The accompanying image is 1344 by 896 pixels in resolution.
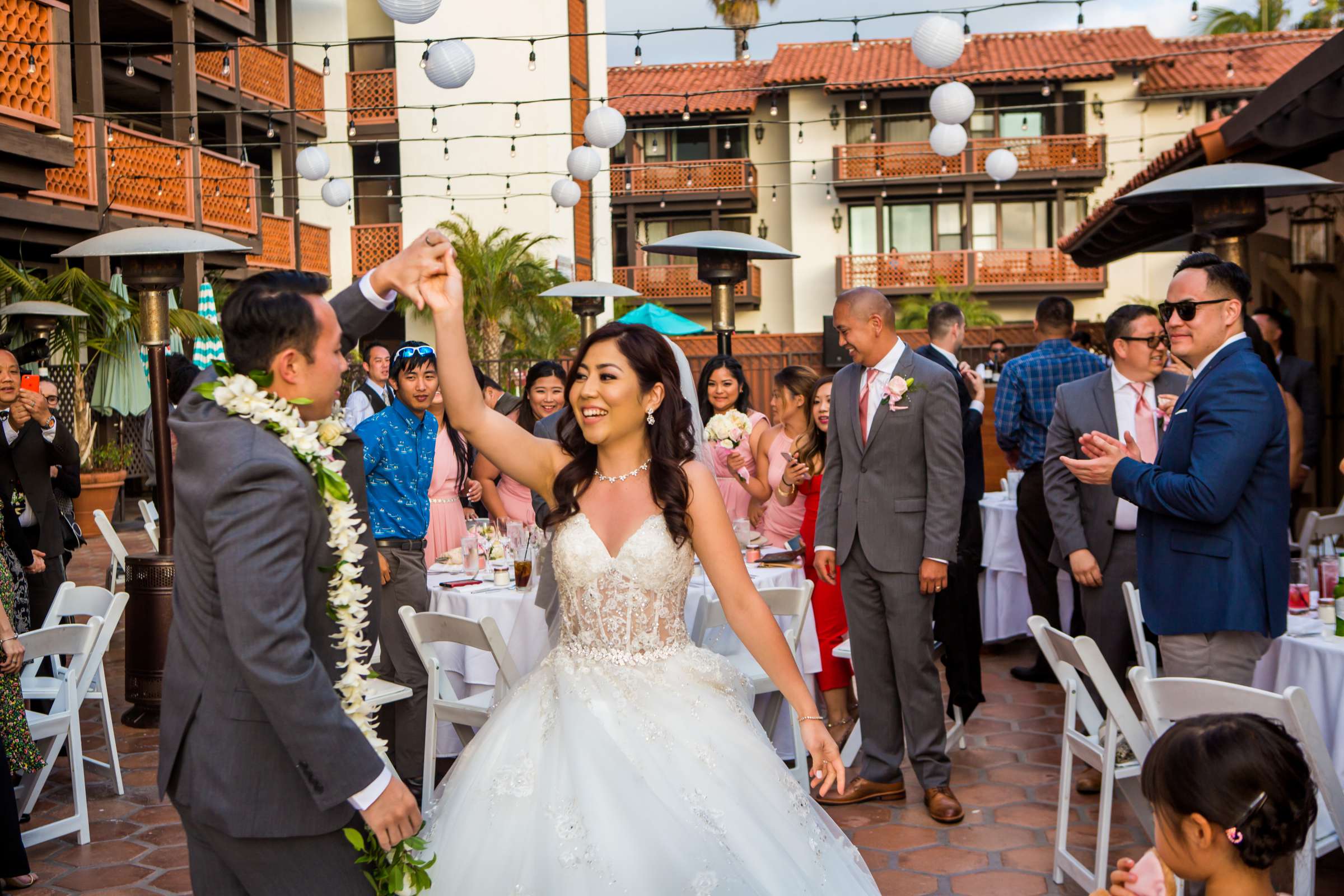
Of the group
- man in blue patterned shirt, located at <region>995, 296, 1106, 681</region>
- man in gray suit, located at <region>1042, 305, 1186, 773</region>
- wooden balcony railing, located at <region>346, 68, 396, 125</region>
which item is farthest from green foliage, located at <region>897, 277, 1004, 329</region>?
man in gray suit, located at <region>1042, 305, 1186, 773</region>

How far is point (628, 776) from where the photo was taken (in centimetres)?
290

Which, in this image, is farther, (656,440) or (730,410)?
(730,410)

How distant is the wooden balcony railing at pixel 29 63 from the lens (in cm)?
1066

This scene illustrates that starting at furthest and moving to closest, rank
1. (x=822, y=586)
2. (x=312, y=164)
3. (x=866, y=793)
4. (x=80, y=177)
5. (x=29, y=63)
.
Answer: (x=80, y=177) → (x=312, y=164) → (x=29, y=63) → (x=822, y=586) → (x=866, y=793)

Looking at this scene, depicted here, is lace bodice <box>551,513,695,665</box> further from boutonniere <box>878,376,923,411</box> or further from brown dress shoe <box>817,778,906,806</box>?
brown dress shoe <box>817,778,906,806</box>

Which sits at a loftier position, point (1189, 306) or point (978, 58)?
point (978, 58)

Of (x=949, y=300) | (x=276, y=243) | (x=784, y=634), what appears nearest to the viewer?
(x=784, y=634)

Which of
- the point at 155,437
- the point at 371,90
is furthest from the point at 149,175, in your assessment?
the point at 155,437

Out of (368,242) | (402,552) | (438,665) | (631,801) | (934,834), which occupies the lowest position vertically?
(934,834)

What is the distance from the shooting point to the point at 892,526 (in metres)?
5.12

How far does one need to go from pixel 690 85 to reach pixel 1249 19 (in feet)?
53.4

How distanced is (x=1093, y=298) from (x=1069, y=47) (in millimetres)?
7078

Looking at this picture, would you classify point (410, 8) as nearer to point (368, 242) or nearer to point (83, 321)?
point (83, 321)

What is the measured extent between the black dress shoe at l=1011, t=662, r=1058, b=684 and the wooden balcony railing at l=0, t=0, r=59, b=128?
31.9 feet
